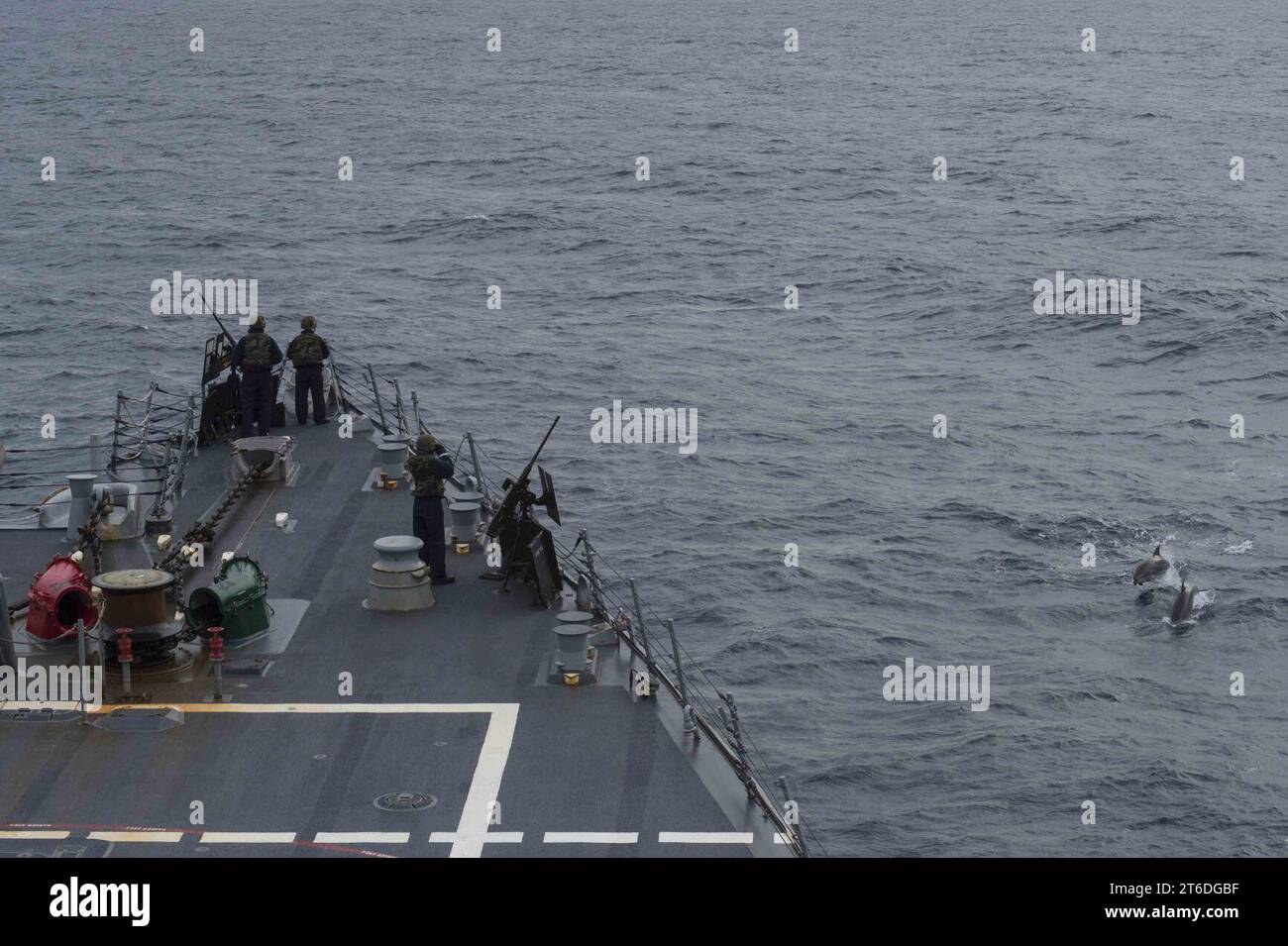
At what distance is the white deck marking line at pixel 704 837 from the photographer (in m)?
15.5

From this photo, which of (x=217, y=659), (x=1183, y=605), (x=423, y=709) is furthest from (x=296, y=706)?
(x=1183, y=605)

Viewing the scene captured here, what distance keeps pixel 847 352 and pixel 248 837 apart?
40815mm

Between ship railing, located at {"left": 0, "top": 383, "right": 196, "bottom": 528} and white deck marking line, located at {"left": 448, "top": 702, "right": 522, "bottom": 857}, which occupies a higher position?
ship railing, located at {"left": 0, "top": 383, "right": 196, "bottom": 528}

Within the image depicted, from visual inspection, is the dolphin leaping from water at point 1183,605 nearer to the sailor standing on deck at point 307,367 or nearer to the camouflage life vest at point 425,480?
the sailor standing on deck at point 307,367

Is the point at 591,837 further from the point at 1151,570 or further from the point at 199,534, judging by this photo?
the point at 1151,570

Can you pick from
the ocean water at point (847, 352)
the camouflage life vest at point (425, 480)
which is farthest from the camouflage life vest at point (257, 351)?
the ocean water at point (847, 352)

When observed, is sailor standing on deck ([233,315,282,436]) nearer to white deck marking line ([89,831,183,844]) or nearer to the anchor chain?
the anchor chain

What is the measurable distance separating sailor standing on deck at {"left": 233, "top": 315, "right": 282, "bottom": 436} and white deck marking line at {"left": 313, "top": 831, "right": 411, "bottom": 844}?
14.0 metres

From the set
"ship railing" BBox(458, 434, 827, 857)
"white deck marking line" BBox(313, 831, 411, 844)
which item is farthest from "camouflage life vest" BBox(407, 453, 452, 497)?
"white deck marking line" BBox(313, 831, 411, 844)

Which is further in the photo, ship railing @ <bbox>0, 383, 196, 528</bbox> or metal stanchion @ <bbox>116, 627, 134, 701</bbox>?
ship railing @ <bbox>0, 383, 196, 528</bbox>

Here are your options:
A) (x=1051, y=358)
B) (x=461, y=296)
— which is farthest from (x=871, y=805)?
(x=461, y=296)

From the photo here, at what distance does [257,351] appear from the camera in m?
28.3

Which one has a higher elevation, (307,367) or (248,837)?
(307,367)

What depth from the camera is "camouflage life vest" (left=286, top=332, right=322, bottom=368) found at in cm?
2883
